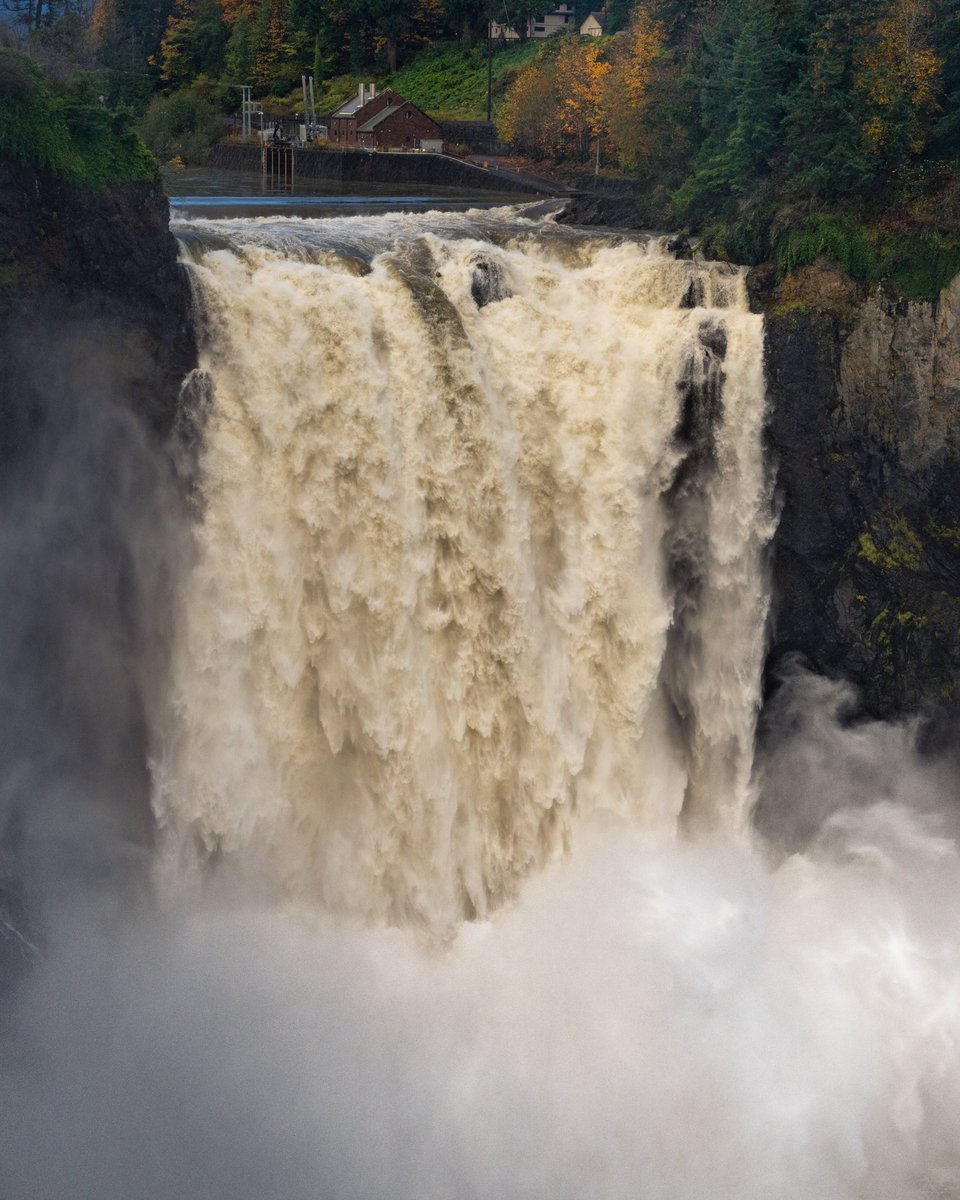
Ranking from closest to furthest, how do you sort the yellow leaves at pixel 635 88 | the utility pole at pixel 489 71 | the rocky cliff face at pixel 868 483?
the rocky cliff face at pixel 868 483 < the yellow leaves at pixel 635 88 < the utility pole at pixel 489 71

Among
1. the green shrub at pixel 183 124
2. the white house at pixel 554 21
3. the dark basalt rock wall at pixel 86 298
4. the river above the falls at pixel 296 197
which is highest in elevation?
the white house at pixel 554 21

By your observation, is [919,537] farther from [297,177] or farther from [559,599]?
[297,177]

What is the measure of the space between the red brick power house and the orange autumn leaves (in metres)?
3.29

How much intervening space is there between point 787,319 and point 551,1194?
16835 millimetres

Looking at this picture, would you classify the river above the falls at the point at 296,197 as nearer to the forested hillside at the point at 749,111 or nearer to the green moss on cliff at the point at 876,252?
the forested hillside at the point at 749,111

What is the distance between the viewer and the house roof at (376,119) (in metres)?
43.9

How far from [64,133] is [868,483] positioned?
16.6 metres

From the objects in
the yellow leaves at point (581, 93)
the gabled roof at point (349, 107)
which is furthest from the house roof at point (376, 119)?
the yellow leaves at point (581, 93)

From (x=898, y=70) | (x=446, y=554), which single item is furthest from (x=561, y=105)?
(x=446, y=554)

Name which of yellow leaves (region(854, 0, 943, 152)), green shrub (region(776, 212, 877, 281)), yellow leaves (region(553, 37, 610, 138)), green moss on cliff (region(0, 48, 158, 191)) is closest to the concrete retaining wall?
yellow leaves (region(553, 37, 610, 138))

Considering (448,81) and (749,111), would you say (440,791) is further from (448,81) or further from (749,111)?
(448,81)

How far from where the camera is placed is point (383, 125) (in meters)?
44.1

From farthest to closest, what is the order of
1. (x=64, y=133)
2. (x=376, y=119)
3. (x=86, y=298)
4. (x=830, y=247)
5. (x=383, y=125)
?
(x=383, y=125) < (x=376, y=119) < (x=830, y=247) < (x=86, y=298) < (x=64, y=133)

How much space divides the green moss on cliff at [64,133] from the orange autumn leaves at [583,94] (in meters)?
16.9
